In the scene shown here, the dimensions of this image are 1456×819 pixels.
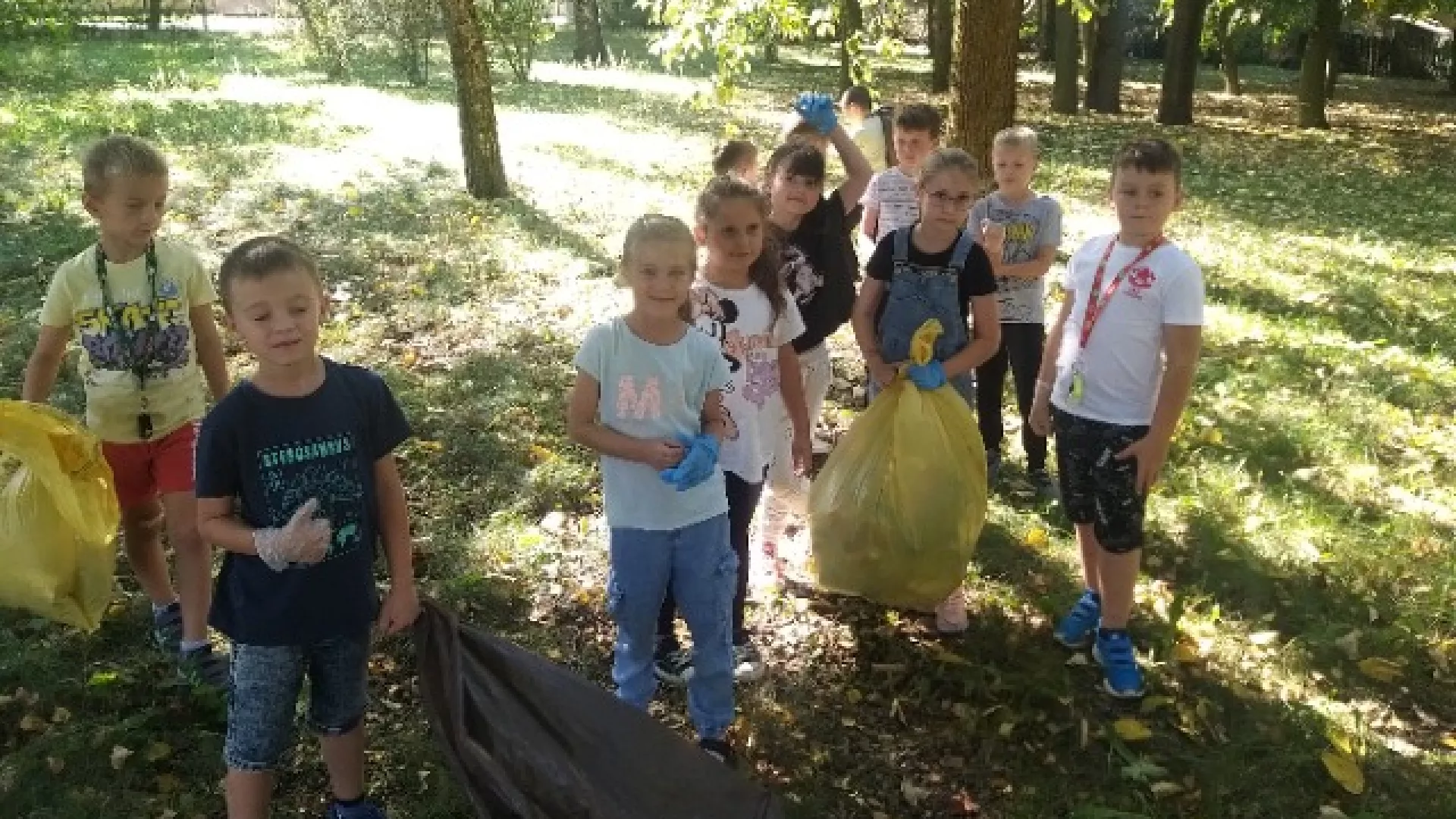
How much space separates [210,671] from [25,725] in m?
0.50

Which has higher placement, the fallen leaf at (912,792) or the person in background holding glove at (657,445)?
the person in background holding glove at (657,445)

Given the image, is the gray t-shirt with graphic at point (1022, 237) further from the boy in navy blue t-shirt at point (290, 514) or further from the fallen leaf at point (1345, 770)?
the boy in navy blue t-shirt at point (290, 514)

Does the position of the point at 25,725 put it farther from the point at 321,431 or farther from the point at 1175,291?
the point at 1175,291

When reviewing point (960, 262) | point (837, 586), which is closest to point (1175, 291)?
point (960, 262)

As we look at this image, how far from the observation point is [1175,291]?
3076mm

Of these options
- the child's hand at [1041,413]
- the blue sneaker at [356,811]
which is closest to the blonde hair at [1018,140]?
the child's hand at [1041,413]

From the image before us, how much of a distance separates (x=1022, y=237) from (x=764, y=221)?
1771 millimetres

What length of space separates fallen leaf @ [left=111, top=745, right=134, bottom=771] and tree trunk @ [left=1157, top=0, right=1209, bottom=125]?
1724cm

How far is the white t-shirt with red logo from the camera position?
3.08 metres

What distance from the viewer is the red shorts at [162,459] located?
3186mm

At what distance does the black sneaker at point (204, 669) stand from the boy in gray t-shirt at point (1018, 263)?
2865mm

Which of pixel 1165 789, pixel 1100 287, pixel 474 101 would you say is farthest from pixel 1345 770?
pixel 474 101

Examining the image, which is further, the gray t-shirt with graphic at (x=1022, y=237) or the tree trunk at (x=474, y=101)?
the tree trunk at (x=474, y=101)

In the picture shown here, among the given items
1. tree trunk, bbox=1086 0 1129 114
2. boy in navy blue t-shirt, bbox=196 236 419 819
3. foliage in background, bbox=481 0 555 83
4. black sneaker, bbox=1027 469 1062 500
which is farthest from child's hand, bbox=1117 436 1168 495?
foliage in background, bbox=481 0 555 83
